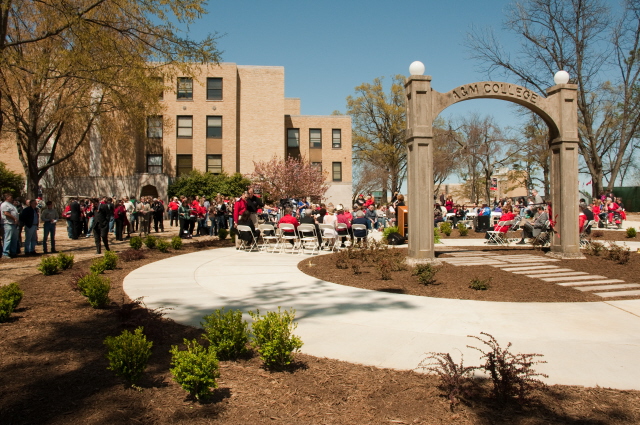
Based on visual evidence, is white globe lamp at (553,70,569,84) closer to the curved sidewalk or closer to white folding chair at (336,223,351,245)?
the curved sidewalk

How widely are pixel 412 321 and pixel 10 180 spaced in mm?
39301

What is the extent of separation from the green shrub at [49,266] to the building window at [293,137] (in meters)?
35.0

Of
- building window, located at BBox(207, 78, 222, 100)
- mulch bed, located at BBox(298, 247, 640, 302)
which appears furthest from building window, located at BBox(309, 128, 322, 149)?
mulch bed, located at BBox(298, 247, 640, 302)

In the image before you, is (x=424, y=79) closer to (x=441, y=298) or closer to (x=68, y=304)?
(x=441, y=298)

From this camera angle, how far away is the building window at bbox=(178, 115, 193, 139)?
40.0 m

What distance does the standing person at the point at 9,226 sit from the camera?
549 inches

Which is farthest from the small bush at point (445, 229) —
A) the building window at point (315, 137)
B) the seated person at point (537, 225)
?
the building window at point (315, 137)

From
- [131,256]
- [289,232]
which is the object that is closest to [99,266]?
[131,256]

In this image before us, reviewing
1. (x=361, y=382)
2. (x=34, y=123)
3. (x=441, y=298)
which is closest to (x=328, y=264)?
(x=441, y=298)

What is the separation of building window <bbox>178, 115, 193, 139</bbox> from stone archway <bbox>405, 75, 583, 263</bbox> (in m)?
31.9

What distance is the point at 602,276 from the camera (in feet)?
31.2

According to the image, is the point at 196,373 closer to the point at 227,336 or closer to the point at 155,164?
the point at 227,336

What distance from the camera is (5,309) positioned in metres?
6.23

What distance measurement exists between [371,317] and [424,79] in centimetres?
637
